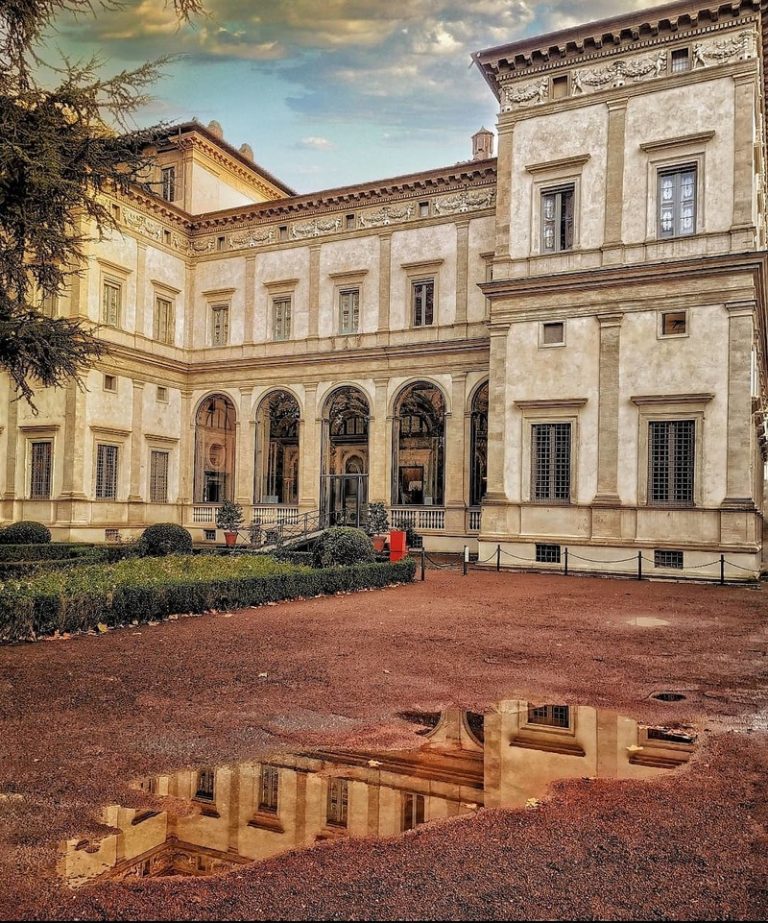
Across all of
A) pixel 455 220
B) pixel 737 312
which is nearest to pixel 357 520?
pixel 455 220

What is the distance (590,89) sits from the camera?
23.8 m

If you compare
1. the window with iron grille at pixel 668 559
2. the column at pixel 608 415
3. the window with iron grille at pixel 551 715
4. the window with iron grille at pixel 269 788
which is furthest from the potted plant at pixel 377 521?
the window with iron grille at pixel 269 788

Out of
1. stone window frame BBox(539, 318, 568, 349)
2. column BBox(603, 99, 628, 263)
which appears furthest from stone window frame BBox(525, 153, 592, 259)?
stone window frame BBox(539, 318, 568, 349)

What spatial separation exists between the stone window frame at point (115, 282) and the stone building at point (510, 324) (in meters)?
0.09

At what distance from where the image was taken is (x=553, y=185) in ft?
79.6

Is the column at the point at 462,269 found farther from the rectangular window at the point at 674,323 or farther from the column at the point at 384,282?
the rectangular window at the point at 674,323

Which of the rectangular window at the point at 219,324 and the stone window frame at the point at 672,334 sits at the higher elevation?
the rectangular window at the point at 219,324

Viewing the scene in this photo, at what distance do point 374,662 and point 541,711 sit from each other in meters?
2.62

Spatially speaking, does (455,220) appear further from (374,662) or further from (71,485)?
(374,662)

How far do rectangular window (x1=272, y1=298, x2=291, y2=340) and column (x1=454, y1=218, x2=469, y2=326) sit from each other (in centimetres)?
759

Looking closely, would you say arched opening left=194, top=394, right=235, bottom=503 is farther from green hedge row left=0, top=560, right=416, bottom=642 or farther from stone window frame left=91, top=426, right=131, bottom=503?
green hedge row left=0, top=560, right=416, bottom=642

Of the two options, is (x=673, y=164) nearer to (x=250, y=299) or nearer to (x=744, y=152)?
(x=744, y=152)

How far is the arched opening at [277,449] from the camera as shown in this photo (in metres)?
32.6

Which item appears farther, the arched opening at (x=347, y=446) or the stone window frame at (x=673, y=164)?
the arched opening at (x=347, y=446)
